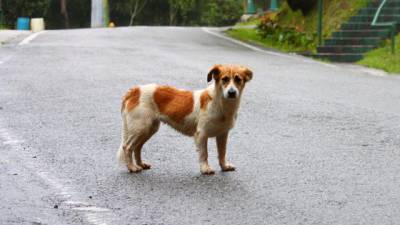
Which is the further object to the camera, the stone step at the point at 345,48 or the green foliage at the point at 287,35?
the green foliage at the point at 287,35

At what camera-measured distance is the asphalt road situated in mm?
6215

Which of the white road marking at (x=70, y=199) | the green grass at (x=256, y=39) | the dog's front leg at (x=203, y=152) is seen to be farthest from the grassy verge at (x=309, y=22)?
the white road marking at (x=70, y=199)

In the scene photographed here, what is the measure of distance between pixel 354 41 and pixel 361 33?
0.44m

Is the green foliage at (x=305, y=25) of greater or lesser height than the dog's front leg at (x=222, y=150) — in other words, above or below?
below

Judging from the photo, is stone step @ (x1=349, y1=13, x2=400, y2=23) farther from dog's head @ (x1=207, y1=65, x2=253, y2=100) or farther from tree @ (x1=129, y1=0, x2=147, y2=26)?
tree @ (x1=129, y1=0, x2=147, y2=26)

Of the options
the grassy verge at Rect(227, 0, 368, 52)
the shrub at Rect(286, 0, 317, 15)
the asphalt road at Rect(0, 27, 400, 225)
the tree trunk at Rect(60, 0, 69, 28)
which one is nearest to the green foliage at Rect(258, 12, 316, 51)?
the grassy verge at Rect(227, 0, 368, 52)

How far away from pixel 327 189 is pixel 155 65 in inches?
402

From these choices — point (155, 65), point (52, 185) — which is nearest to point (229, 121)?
point (52, 185)

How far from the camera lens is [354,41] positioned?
21344mm

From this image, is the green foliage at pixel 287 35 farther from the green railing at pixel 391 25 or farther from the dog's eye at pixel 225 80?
the dog's eye at pixel 225 80

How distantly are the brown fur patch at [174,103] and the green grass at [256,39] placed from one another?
15894 millimetres

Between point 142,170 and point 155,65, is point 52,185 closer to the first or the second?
point 142,170

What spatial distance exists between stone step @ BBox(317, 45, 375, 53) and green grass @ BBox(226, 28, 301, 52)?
1.88 m

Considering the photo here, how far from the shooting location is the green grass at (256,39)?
2403 cm
